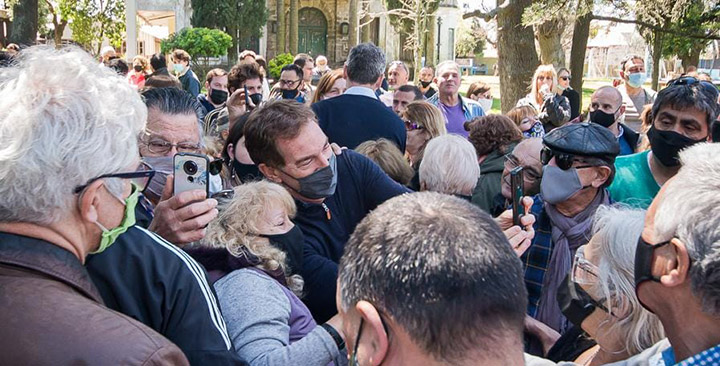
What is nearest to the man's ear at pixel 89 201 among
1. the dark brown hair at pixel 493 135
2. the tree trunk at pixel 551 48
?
the dark brown hair at pixel 493 135

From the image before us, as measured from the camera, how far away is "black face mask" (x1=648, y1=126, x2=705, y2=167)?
12.6 feet

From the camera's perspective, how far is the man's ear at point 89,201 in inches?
66.5

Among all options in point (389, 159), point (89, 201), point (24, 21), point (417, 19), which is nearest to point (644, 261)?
point (89, 201)

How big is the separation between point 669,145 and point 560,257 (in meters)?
1.16

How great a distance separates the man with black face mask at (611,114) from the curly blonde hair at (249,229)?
401 centimetres

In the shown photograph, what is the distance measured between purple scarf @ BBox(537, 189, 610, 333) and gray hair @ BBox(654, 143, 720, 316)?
1414mm

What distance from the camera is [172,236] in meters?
2.42

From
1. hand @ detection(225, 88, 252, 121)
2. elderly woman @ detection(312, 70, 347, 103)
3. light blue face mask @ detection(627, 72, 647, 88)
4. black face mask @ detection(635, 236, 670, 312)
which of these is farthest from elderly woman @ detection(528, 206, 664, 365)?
light blue face mask @ detection(627, 72, 647, 88)

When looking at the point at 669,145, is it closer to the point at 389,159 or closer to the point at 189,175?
the point at 389,159

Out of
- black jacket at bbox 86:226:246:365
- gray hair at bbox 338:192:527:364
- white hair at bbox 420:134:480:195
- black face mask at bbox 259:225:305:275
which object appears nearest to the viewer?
gray hair at bbox 338:192:527:364

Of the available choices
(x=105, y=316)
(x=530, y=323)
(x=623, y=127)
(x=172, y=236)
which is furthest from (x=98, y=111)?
(x=623, y=127)

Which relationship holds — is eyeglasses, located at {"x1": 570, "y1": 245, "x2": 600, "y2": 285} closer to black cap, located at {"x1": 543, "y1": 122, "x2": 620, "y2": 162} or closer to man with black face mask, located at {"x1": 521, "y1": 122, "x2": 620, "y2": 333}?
man with black face mask, located at {"x1": 521, "y1": 122, "x2": 620, "y2": 333}

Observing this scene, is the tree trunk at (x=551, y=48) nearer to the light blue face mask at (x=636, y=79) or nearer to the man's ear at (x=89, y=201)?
the light blue face mask at (x=636, y=79)

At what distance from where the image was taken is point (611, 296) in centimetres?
221
